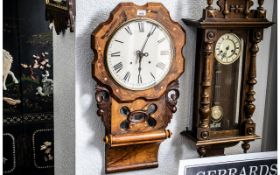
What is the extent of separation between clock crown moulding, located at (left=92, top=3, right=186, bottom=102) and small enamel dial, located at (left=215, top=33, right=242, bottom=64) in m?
0.16

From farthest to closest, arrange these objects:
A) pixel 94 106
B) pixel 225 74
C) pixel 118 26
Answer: pixel 225 74 < pixel 94 106 < pixel 118 26

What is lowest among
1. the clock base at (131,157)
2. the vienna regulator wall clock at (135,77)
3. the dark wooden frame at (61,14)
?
the clock base at (131,157)

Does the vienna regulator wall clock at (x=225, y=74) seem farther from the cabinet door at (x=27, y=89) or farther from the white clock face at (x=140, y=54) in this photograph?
the cabinet door at (x=27, y=89)

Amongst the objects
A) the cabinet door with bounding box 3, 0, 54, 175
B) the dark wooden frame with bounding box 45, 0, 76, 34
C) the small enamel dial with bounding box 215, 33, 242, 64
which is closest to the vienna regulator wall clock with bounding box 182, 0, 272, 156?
the small enamel dial with bounding box 215, 33, 242, 64

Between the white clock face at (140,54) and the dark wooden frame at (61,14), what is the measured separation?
170 millimetres

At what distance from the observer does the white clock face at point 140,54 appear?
169 centimetres

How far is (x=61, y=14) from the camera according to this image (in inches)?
69.4

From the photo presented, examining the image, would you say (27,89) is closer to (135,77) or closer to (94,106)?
(94,106)

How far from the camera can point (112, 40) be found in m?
1.68

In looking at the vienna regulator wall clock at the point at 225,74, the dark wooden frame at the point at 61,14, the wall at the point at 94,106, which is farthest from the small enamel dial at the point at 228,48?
the dark wooden frame at the point at 61,14

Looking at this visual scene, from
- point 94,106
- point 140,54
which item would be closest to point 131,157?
point 94,106

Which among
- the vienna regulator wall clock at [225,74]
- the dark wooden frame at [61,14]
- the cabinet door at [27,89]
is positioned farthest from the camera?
the cabinet door at [27,89]

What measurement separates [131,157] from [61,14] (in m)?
0.65

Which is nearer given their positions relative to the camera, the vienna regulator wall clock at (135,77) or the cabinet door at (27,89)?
the vienna regulator wall clock at (135,77)
